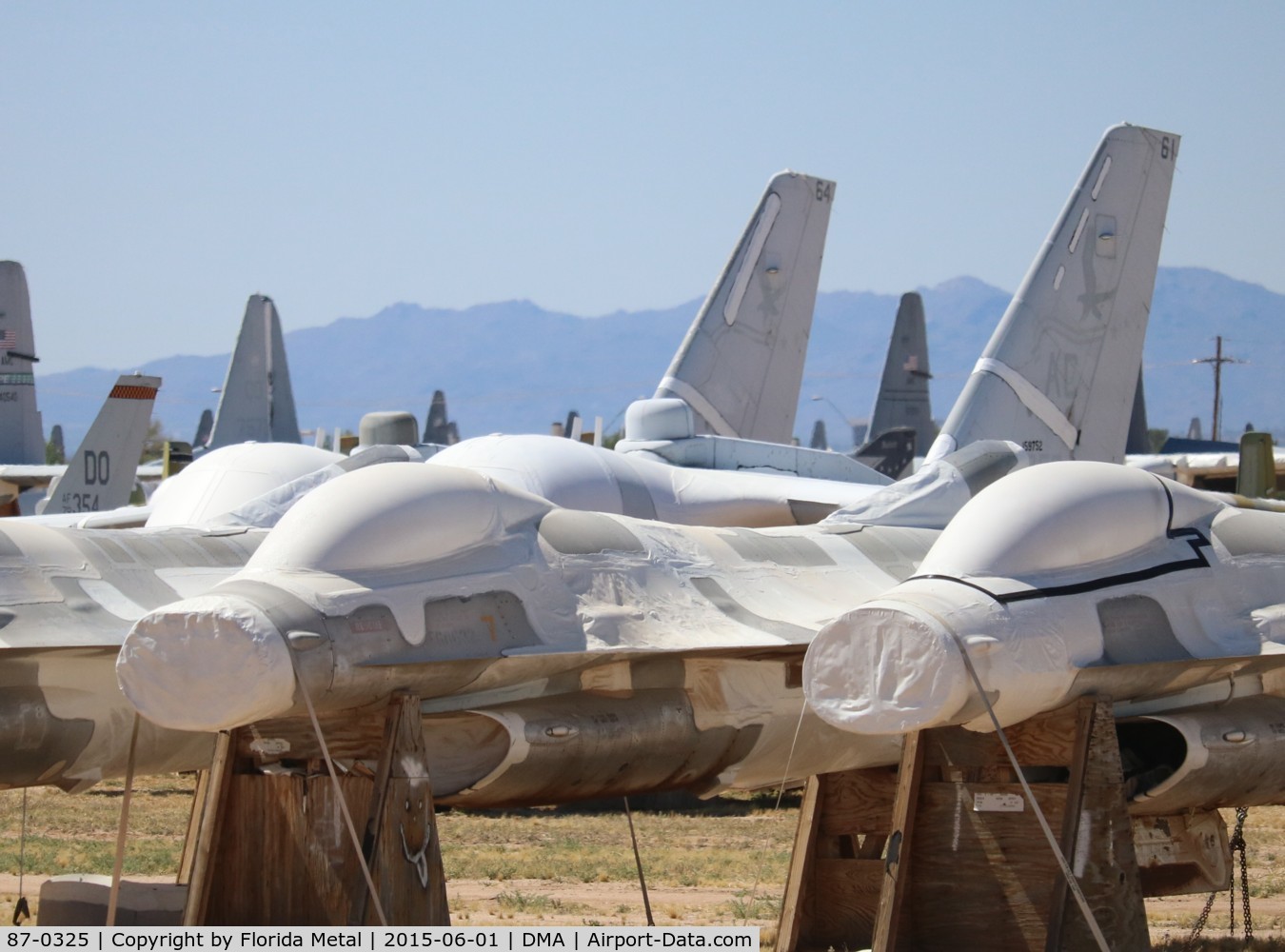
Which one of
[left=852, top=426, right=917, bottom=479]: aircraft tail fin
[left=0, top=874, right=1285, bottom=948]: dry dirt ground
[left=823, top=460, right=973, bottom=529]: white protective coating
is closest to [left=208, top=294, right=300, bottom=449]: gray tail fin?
[left=852, top=426, right=917, bottom=479]: aircraft tail fin

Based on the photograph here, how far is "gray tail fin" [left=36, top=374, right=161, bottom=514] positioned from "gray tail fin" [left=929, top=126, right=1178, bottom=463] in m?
12.1

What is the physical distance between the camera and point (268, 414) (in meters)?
37.5

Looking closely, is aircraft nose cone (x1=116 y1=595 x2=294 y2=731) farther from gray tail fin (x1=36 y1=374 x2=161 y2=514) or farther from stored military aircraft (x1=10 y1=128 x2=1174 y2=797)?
gray tail fin (x1=36 y1=374 x2=161 y2=514)

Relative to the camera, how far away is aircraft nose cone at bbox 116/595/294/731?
6.68m

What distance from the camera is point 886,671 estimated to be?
6930 millimetres

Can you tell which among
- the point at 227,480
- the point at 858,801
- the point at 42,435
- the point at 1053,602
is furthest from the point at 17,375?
the point at 1053,602

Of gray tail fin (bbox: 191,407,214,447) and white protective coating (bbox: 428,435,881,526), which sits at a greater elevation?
white protective coating (bbox: 428,435,881,526)

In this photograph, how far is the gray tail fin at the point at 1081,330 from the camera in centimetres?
1869

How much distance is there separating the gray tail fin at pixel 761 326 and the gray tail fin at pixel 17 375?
14303 millimetres

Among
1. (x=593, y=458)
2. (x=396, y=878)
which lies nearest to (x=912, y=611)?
(x=396, y=878)

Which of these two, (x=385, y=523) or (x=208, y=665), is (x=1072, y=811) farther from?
(x=208, y=665)

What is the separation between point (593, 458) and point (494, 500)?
21.1 feet

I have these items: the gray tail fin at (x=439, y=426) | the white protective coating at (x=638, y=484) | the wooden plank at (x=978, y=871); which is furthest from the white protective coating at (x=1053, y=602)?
the gray tail fin at (x=439, y=426)

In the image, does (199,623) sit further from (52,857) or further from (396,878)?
(52,857)
